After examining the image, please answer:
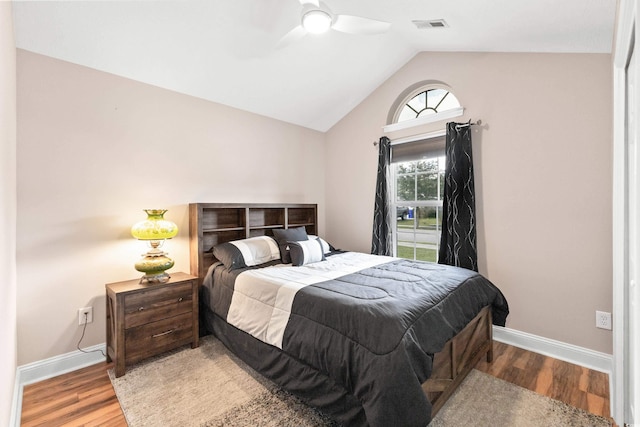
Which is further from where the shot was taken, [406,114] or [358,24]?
[406,114]

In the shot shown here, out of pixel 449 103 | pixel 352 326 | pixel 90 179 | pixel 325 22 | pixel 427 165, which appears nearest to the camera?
pixel 352 326

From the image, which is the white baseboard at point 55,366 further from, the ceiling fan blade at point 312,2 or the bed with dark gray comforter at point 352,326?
the ceiling fan blade at point 312,2

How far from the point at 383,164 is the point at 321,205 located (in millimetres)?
1233

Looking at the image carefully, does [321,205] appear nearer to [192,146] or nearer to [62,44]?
[192,146]

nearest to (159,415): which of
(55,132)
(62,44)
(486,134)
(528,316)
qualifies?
(55,132)

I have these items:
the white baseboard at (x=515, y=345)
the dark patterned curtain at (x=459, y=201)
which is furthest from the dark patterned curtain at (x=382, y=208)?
the white baseboard at (x=515, y=345)

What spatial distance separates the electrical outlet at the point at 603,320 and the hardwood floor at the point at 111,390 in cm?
36

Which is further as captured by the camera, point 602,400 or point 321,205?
point 321,205

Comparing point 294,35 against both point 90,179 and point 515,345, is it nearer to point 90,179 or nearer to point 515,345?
point 90,179

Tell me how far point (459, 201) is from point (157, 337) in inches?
120

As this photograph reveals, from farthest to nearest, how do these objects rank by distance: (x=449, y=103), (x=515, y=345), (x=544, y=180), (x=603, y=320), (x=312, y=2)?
(x=449, y=103)
(x=515, y=345)
(x=544, y=180)
(x=603, y=320)
(x=312, y=2)

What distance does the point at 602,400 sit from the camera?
74.6 inches

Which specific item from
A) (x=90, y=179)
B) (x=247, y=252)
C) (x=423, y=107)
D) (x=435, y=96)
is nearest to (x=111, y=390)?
(x=247, y=252)

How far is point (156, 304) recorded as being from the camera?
2.36 meters
